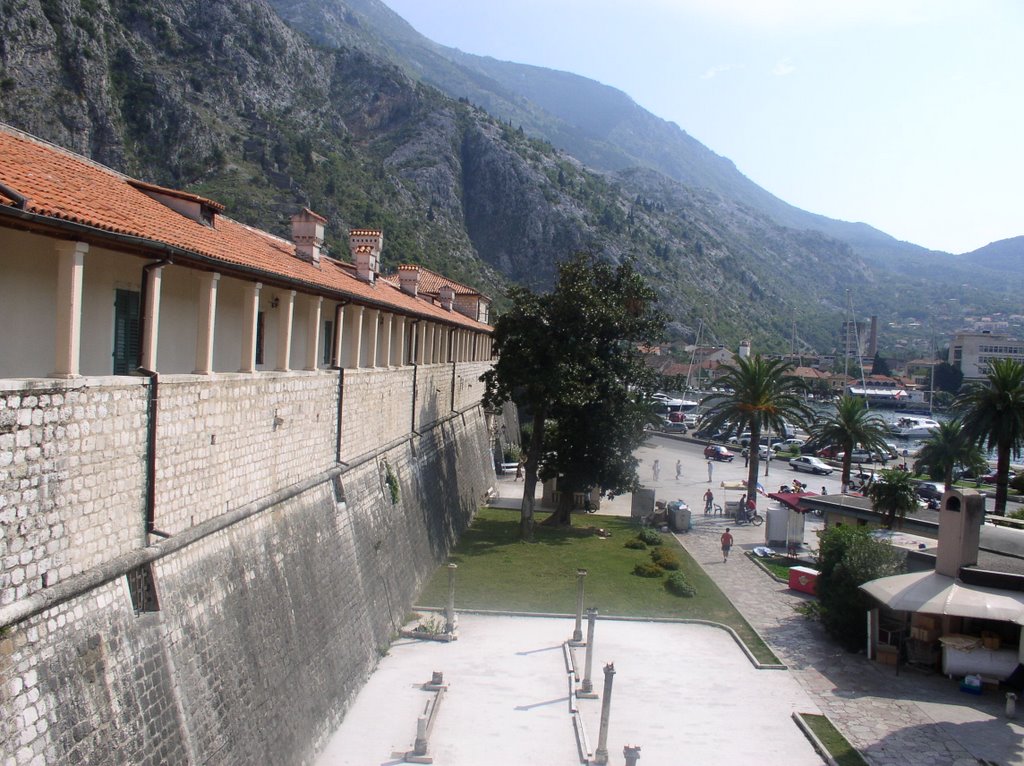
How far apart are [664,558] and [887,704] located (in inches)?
423

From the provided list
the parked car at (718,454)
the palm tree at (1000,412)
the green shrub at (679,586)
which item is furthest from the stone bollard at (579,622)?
the parked car at (718,454)

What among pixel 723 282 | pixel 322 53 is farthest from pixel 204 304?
pixel 723 282

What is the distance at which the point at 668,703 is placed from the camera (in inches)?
635

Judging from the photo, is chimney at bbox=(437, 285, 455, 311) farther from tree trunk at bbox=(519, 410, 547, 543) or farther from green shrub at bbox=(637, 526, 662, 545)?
green shrub at bbox=(637, 526, 662, 545)

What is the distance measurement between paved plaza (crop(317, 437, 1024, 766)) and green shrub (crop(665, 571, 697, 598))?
2.38 meters

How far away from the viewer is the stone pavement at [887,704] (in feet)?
46.8

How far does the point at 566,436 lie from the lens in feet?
106

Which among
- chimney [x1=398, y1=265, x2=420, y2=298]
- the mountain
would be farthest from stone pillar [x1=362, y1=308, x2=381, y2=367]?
the mountain

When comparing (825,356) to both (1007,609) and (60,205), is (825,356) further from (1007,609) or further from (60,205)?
(60,205)

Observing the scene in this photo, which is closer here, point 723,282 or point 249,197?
point 249,197

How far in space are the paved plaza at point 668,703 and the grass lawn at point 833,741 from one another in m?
0.26

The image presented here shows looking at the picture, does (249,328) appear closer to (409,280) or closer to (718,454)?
(409,280)

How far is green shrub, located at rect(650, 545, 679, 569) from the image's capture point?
2653 centimetres

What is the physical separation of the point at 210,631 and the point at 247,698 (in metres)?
1.26
